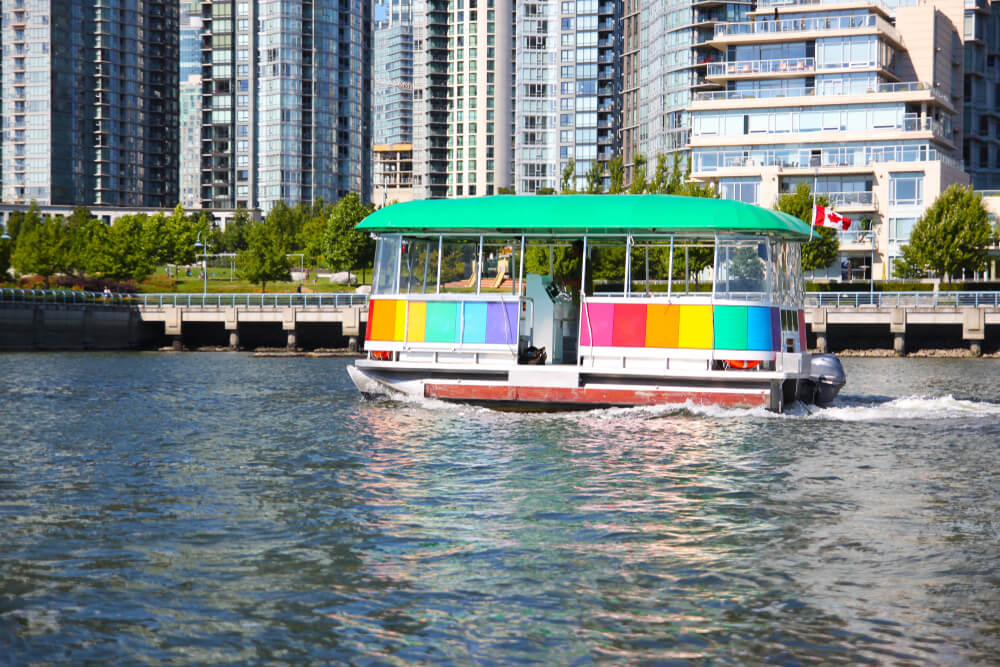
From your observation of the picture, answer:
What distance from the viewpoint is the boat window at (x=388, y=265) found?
30688 millimetres

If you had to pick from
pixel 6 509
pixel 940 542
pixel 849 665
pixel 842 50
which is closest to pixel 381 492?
pixel 6 509

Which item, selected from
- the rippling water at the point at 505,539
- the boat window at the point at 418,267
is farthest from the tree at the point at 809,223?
the rippling water at the point at 505,539

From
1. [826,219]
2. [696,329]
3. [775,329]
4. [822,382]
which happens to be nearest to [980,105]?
[826,219]

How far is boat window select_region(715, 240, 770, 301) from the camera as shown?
94.0 ft

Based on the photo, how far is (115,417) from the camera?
29.8 meters

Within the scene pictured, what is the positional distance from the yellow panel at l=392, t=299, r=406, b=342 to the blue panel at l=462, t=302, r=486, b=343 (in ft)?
5.19

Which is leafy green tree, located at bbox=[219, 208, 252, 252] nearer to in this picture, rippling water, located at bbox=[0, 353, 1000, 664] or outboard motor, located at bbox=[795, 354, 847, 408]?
outboard motor, located at bbox=[795, 354, 847, 408]

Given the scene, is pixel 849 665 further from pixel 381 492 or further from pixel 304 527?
pixel 381 492

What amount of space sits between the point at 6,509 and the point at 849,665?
38.8ft

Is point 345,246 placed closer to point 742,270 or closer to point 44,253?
point 44,253

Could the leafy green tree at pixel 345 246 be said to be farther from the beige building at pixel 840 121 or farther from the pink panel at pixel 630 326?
the pink panel at pixel 630 326

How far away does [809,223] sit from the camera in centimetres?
8194

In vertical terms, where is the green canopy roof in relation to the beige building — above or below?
below

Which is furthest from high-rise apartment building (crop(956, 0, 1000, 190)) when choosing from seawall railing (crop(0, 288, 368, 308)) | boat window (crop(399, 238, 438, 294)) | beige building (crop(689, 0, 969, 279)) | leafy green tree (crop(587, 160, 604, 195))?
boat window (crop(399, 238, 438, 294))
